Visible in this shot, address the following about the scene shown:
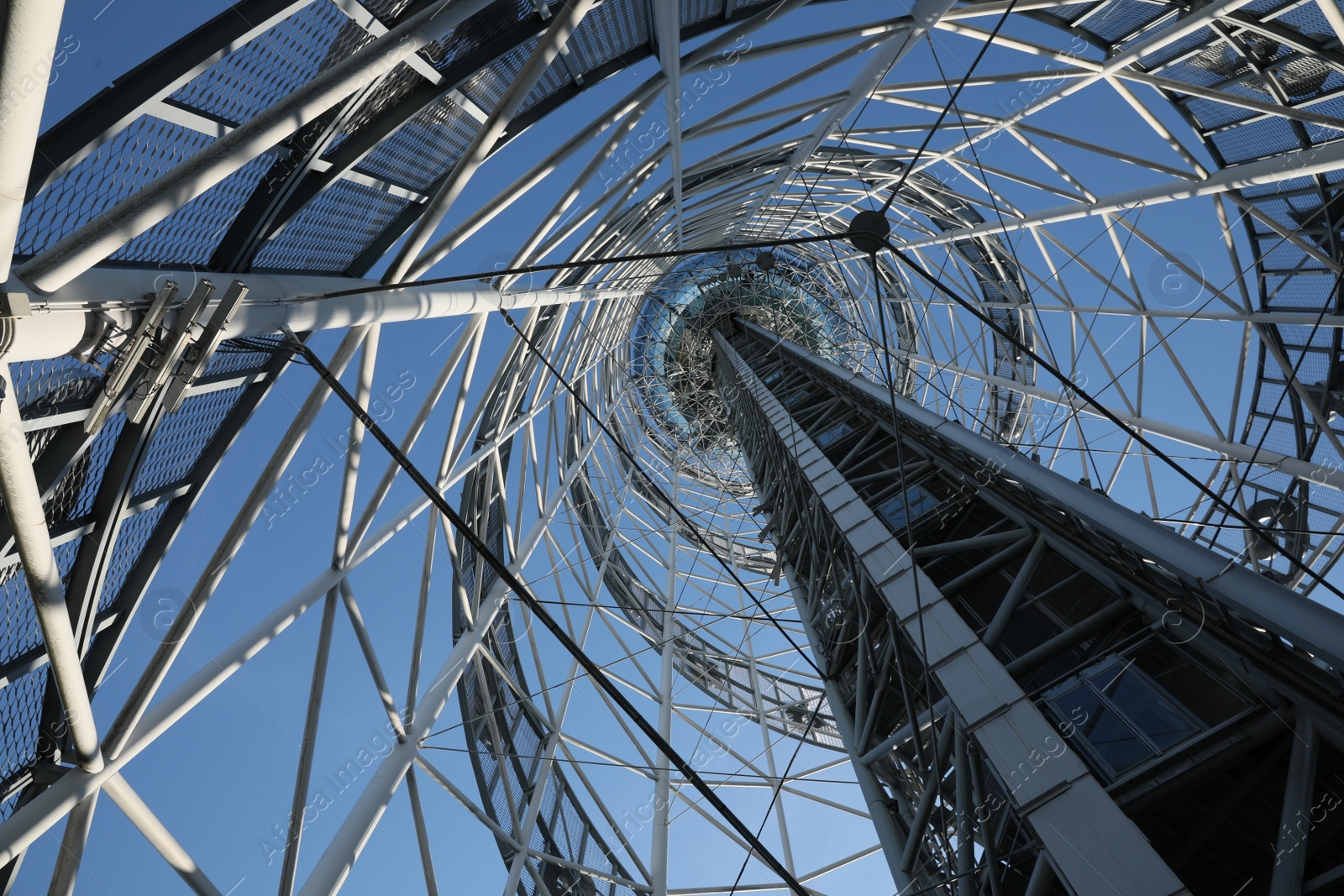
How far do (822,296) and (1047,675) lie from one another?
37876 mm

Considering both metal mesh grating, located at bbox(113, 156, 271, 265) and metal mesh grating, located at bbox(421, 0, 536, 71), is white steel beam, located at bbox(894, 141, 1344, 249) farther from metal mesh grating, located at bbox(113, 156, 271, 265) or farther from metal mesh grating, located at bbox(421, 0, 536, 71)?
metal mesh grating, located at bbox(113, 156, 271, 265)

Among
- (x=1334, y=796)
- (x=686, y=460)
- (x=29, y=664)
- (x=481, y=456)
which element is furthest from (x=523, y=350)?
(x=686, y=460)

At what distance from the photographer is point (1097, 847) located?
5.49 meters

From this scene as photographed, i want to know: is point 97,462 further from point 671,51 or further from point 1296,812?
point 1296,812

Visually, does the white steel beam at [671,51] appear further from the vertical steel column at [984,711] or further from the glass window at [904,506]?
the glass window at [904,506]

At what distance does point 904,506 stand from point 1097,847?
600cm

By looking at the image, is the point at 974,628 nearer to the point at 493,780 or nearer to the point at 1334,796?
the point at 1334,796

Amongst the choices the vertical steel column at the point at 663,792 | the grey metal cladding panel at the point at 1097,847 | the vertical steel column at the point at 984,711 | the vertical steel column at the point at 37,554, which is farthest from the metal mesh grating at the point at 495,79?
the vertical steel column at the point at 663,792

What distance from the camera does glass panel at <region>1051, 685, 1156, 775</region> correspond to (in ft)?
20.7

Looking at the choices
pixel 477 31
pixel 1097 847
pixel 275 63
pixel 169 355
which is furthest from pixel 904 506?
pixel 275 63

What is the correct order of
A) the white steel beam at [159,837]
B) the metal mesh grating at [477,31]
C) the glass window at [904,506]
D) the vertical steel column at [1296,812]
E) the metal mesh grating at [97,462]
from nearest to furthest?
the vertical steel column at [1296,812]
the white steel beam at [159,837]
the metal mesh grating at [97,462]
the metal mesh grating at [477,31]
the glass window at [904,506]

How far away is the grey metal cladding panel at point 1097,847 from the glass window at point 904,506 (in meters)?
5.44

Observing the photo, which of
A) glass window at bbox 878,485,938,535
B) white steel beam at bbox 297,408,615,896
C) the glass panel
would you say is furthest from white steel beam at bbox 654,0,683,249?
the glass panel

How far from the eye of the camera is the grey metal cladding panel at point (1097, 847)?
5.09m
